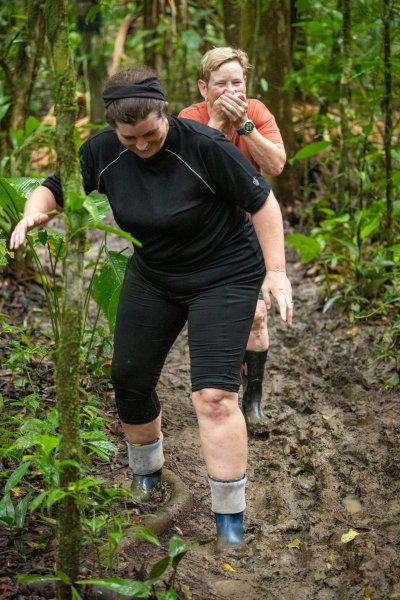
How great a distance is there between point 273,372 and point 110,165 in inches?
101

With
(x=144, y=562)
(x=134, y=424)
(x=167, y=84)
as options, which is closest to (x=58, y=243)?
(x=134, y=424)

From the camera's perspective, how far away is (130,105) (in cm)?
278

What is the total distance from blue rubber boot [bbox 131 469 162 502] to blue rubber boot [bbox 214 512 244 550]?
465mm

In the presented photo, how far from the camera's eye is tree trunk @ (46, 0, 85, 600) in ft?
7.63

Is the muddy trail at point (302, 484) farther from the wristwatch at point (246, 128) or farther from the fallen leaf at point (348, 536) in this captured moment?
the wristwatch at point (246, 128)

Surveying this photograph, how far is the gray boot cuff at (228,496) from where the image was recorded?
121 inches

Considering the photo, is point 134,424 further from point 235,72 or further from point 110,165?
point 235,72

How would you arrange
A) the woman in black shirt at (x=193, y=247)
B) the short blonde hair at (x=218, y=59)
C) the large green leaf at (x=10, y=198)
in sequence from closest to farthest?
1. the woman in black shirt at (x=193, y=247)
2. the large green leaf at (x=10, y=198)
3. the short blonde hair at (x=218, y=59)

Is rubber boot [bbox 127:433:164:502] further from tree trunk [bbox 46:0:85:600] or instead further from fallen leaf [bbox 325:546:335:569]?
tree trunk [bbox 46:0:85:600]

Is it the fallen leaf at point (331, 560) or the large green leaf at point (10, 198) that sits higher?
the large green leaf at point (10, 198)

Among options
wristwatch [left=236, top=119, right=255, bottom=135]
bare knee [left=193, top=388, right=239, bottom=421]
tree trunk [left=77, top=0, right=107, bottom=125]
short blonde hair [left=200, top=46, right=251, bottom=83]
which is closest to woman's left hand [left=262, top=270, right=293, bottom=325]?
bare knee [left=193, top=388, right=239, bottom=421]

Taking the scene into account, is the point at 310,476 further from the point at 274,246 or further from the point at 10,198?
the point at 10,198

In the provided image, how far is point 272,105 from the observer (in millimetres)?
8039

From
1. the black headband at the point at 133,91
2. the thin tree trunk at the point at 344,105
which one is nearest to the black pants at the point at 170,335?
the black headband at the point at 133,91
